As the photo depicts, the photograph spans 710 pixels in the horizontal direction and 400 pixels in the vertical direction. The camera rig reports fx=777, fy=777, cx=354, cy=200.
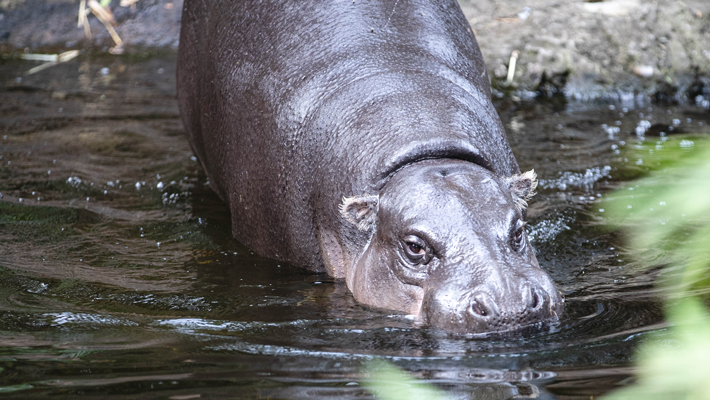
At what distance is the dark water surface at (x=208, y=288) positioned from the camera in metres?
3.19

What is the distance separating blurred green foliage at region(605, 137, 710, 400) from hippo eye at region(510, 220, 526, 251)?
0.58 m

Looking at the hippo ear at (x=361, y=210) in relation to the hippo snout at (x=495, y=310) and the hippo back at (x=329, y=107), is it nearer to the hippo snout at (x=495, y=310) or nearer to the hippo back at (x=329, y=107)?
the hippo back at (x=329, y=107)

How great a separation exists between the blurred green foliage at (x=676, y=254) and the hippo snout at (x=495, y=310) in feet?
1.50

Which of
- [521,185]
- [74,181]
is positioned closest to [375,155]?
[521,185]

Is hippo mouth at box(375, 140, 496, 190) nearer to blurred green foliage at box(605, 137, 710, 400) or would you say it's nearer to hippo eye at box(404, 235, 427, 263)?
hippo eye at box(404, 235, 427, 263)

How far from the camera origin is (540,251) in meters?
5.19

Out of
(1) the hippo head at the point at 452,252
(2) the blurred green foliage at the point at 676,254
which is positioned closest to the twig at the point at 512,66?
(2) the blurred green foliage at the point at 676,254

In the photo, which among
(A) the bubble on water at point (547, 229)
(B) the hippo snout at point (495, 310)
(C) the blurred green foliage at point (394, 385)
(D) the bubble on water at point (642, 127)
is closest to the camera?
(C) the blurred green foliage at point (394, 385)

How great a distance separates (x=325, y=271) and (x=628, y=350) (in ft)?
6.65

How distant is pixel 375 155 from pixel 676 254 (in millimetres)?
2098

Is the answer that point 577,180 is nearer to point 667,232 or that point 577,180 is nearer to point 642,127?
point 667,232

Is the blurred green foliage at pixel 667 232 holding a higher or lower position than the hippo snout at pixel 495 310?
lower

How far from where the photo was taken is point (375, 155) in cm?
441

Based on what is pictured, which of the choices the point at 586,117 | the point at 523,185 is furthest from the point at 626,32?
the point at 523,185
